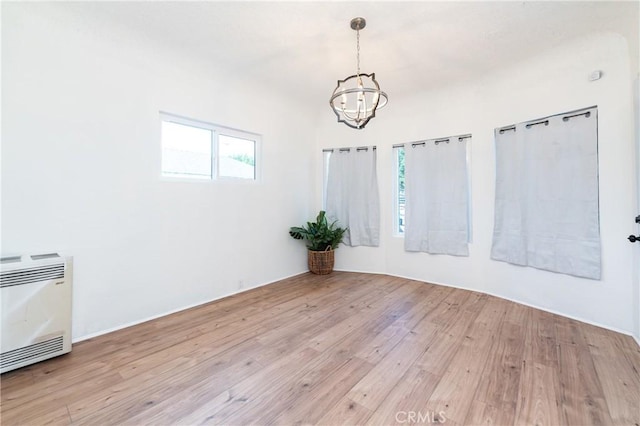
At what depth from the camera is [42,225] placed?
216 centimetres

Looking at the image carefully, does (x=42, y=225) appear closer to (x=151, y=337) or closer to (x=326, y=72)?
(x=151, y=337)

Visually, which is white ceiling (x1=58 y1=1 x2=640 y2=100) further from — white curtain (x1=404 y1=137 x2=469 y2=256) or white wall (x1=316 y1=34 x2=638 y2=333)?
white curtain (x1=404 y1=137 x2=469 y2=256)

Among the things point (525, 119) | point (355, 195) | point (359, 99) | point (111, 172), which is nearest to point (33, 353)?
point (111, 172)

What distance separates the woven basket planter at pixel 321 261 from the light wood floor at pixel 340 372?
1510mm

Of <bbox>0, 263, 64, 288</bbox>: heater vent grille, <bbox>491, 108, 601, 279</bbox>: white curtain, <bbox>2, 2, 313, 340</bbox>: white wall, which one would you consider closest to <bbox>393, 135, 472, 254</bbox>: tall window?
<bbox>491, 108, 601, 279</bbox>: white curtain

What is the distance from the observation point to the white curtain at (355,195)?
446cm

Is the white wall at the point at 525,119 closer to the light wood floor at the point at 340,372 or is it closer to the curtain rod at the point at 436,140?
the curtain rod at the point at 436,140

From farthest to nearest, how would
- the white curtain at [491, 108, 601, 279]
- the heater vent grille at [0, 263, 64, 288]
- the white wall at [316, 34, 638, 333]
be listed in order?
1. the white curtain at [491, 108, 601, 279]
2. the white wall at [316, 34, 638, 333]
3. the heater vent grille at [0, 263, 64, 288]

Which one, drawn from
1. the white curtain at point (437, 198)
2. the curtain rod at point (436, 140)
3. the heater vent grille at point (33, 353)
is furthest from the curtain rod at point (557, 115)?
the heater vent grille at point (33, 353)

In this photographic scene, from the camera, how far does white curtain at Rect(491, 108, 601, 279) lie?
265cm

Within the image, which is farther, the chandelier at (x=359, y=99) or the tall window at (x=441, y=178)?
the tall window at (x=441, y=178)

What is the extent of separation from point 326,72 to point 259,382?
3.24 meters

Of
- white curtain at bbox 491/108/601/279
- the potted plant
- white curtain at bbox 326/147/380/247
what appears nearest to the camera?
white curtain at bbox 491/108/601/279

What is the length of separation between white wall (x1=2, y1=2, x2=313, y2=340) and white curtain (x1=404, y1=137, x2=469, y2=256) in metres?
2.45
